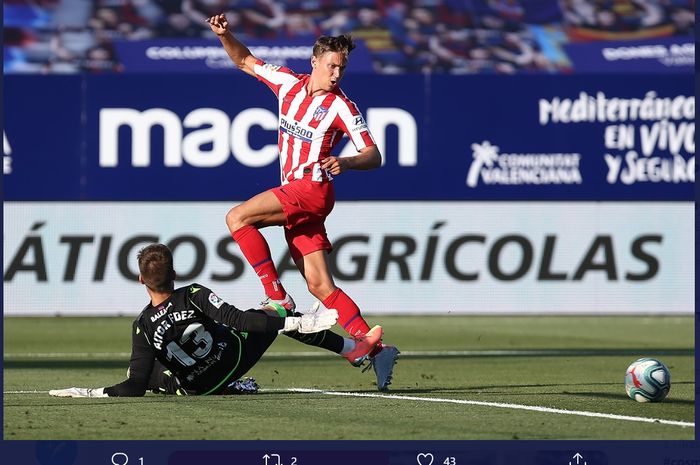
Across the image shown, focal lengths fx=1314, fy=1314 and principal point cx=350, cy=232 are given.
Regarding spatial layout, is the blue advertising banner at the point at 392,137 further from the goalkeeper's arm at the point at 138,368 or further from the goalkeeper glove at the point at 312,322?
the goalkeeper glove at the point at 312,322

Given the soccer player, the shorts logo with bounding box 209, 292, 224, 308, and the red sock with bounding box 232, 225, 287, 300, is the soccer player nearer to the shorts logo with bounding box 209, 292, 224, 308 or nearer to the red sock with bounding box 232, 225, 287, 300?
the red sock with bounding box 232, 225, 287, 300

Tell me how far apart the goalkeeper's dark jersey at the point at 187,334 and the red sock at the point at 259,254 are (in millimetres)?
733

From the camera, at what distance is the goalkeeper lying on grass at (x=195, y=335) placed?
763 centimetres

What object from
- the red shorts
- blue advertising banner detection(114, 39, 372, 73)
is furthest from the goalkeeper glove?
blue advertising banner detection(114, 39, 372, 73)

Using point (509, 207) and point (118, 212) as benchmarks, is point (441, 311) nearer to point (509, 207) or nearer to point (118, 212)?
point (509, 207)

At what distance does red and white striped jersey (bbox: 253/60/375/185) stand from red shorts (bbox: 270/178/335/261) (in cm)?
9

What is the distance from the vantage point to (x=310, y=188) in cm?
879

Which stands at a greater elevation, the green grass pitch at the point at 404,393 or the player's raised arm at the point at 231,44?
the player's raised arm at the point at 231,44

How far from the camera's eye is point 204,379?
823cm

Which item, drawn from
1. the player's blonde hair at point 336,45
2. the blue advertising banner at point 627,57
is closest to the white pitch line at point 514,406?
the player's blonde hair at point 336,45

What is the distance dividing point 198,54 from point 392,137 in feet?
23.1
